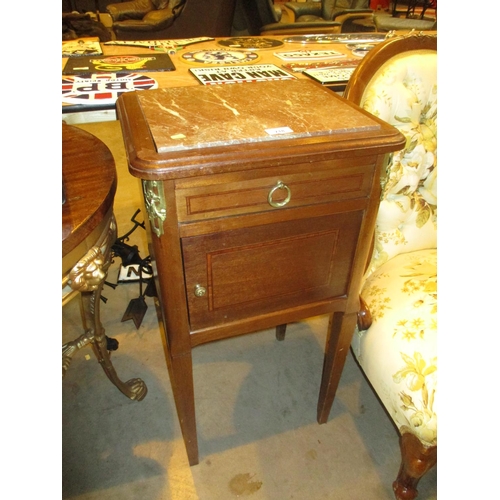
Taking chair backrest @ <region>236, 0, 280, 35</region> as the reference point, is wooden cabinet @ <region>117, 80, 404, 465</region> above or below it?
below

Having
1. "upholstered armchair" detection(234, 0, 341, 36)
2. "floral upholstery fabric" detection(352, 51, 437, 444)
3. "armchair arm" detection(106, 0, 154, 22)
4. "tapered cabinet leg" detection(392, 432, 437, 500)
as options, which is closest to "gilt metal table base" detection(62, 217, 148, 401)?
"floral upholstery fabric" detection(352, 51, 437, 444)

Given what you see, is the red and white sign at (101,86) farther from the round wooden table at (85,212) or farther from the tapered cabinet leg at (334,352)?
the tapered cabinet leg at (334,352)

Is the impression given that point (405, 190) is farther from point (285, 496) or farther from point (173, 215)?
point (285, 496)

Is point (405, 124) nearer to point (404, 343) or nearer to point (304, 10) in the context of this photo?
point (404, 343)

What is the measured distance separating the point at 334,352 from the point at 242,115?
2.11 ft

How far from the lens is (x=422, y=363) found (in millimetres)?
856

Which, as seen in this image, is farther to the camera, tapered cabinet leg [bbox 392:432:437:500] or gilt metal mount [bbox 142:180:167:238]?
tapered cabinet leg [bbox 392:432:437:500]

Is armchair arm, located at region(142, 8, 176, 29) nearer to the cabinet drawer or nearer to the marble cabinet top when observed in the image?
the marble cabinet top

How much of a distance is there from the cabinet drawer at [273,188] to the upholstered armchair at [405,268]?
13 centimetres

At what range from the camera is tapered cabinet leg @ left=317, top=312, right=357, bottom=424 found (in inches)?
38.1

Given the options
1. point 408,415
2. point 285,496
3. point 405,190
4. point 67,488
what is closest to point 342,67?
point 405,190

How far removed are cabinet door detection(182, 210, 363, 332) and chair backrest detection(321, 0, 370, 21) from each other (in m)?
4.20

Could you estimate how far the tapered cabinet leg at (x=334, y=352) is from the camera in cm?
97

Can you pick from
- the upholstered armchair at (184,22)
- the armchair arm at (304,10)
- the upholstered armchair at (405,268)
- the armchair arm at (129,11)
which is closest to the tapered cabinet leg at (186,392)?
the upholstered armchair at (405,268)
